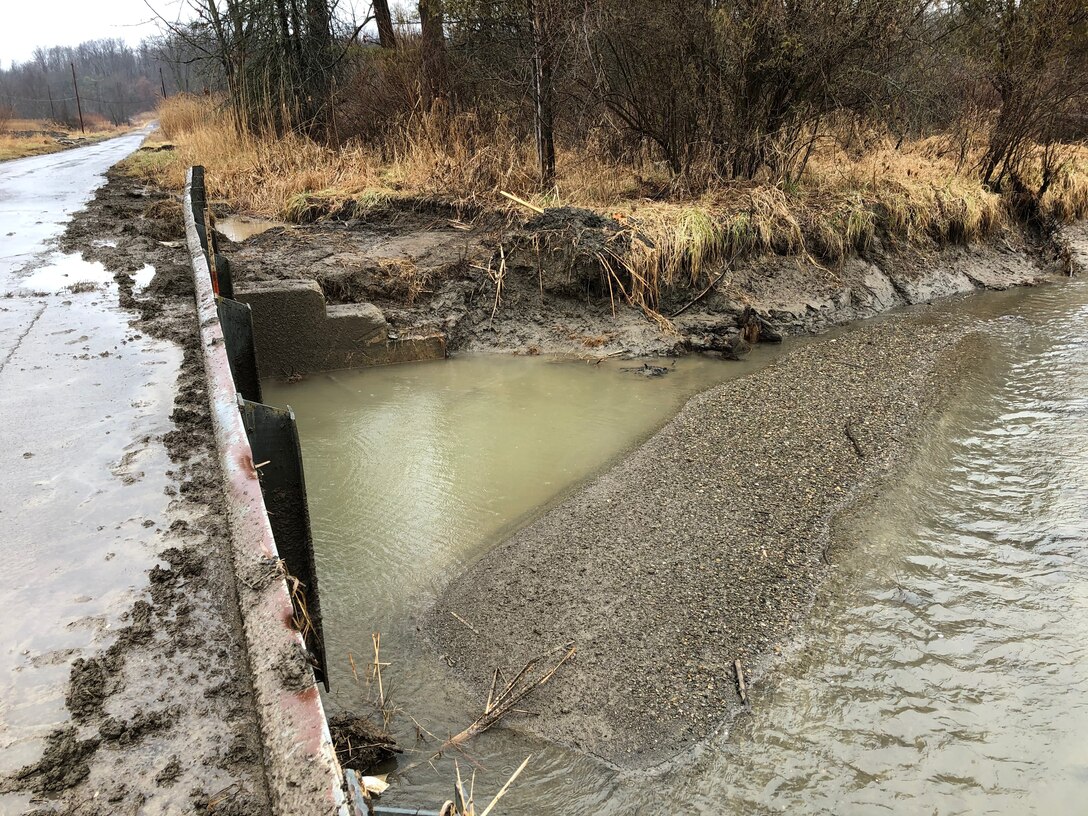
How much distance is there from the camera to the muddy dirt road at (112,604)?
5.04ft

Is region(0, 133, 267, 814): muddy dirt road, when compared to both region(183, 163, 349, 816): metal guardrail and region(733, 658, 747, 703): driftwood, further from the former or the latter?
region(733, 658, 747, 703): driftwood

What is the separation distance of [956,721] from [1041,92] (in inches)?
428

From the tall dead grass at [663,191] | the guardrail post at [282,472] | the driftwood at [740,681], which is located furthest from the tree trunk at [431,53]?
the driftwood at [740,681]

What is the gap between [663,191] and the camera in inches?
351

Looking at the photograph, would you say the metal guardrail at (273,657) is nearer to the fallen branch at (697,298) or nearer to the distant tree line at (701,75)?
the fallen branch at (697,298)

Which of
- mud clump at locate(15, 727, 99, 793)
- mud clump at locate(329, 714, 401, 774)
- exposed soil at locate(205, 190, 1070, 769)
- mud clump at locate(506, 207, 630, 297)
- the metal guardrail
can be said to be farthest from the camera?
mud clump at locate(506, 207, 630, 297)

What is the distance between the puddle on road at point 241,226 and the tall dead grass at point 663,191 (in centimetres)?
29

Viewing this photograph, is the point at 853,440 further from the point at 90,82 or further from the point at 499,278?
the point at 90,82

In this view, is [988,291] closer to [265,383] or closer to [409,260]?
[409,260]

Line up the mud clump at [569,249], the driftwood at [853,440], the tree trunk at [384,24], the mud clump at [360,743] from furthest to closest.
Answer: the tree trunk at [384,24], the mud clump at [569,249], the driftwood at [853,440], the mud clump at [360,743]

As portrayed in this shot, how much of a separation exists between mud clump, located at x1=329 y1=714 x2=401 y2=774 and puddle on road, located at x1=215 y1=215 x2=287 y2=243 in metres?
7.08

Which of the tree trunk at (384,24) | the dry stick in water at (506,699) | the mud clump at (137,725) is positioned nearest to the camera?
the mud clump at (137,725)

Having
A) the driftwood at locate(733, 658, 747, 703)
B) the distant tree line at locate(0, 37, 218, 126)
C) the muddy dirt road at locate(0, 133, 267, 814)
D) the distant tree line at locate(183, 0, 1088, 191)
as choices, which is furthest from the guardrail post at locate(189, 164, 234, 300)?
the distant tree line at locate(0, 37, 218, 126)

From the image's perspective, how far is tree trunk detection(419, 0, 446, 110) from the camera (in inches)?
411
